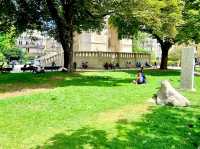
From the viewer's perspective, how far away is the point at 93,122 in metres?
13.5

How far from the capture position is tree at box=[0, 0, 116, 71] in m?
30.4

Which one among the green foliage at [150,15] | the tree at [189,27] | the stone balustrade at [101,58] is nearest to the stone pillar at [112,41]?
the stone balustrade at [101,58]

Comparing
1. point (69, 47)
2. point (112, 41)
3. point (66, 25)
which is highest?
point (112, 41)

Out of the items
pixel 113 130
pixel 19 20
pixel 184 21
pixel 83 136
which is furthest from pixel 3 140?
pixel 184 21

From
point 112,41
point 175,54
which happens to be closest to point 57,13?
point 112,41

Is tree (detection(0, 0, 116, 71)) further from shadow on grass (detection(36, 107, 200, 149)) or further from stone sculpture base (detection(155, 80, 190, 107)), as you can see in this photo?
shadow on grass (detection(36, 107, 200, 149))

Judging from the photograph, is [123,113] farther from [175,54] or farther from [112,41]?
[175,54]

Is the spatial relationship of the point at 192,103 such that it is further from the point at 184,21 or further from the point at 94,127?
the point at 184,21

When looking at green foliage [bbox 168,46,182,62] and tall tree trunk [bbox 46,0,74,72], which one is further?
green foliage [bbox 168,46,182,62]

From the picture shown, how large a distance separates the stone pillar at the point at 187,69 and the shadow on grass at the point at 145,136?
906 cm

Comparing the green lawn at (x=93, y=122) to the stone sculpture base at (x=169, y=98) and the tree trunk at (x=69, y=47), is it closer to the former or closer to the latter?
the stone sculpture base at (x=169, y=98)

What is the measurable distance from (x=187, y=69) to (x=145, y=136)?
12.7 m

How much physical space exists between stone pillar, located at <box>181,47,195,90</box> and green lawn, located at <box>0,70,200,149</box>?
465 cm

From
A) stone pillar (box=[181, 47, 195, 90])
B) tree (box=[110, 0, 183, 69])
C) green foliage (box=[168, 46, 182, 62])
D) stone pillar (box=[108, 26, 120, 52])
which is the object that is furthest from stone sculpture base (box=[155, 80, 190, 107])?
green foliage (box=[168, 46, 182, 62])
